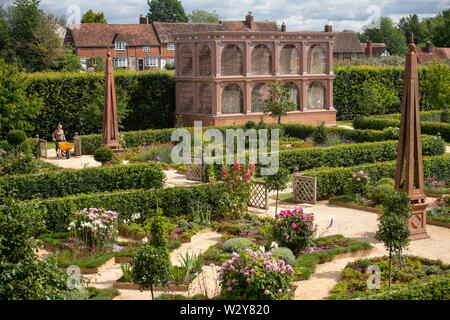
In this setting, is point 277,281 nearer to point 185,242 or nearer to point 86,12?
point 185,242

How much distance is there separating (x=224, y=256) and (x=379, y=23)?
85.4 m

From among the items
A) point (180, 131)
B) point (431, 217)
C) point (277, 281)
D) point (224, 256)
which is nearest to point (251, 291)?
point (277, 281)

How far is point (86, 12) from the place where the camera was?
261 feet

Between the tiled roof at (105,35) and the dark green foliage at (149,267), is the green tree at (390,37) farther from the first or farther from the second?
the dark green foliage at (149,267)

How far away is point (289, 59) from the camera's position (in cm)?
3391

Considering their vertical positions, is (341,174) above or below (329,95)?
below

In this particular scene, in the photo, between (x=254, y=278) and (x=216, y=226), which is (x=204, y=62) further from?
(x=254, y=278)

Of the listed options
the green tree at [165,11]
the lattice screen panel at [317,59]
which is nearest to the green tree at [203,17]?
the green tree at [165,11]

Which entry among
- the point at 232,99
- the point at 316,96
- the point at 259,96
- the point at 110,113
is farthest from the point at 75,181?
the point at 316,96

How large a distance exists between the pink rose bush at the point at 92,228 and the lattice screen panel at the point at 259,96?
2095cm

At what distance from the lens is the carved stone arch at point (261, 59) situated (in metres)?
32.9

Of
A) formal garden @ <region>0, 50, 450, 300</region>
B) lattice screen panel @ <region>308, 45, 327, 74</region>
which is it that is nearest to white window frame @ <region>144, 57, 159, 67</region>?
lattice screen panel @ <region>308, 45, 327, 74</region>

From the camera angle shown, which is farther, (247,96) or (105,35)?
(105,35)

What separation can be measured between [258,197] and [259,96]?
1655 cm
